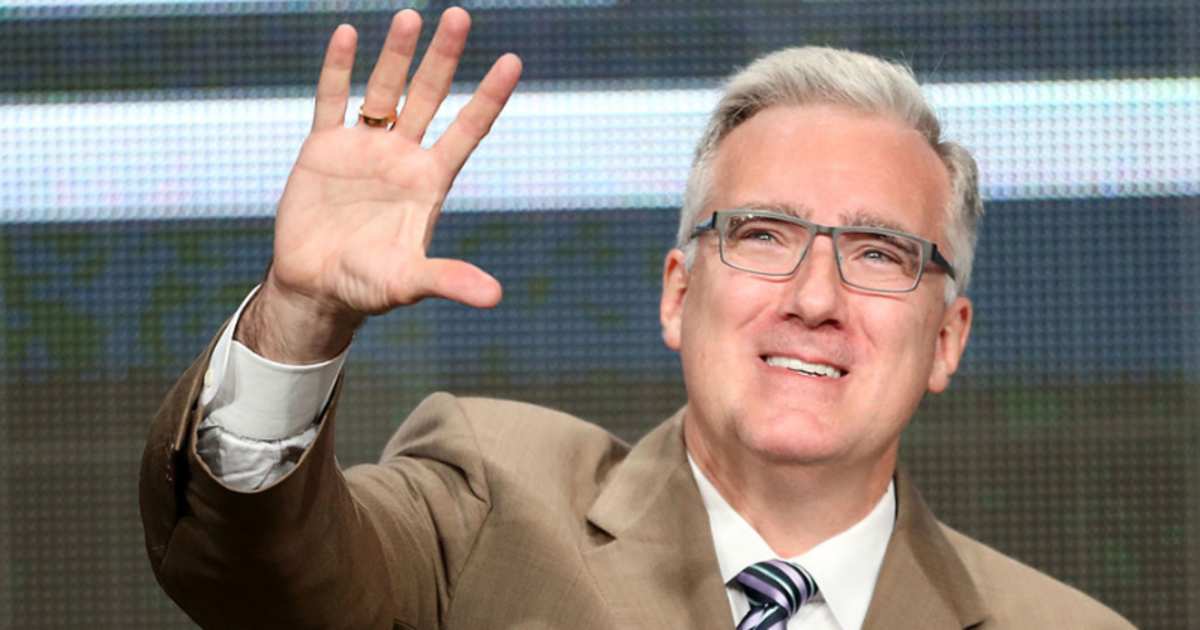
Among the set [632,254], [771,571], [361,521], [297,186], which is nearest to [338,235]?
[297,186]

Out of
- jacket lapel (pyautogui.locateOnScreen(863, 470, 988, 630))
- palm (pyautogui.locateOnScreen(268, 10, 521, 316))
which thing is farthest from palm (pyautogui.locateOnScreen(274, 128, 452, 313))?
jacket lapel (pyautogui.locateOnScreen(863, 470, 988, 630))

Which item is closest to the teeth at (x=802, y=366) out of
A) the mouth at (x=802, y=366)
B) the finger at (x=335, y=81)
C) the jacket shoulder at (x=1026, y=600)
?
the mouth at (x=802, y=366)

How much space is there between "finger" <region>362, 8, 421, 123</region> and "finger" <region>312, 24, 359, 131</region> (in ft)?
0.08

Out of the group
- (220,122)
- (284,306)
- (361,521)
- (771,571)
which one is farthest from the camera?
(220,122)

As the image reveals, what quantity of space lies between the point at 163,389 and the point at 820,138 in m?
1.56

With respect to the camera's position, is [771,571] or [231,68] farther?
[231,68]

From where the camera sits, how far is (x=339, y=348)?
1.46 metres

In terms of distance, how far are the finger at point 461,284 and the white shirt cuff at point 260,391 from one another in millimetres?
138

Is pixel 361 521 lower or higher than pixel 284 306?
lower

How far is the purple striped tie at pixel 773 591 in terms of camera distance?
5.82ft

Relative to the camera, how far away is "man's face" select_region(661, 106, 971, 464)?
1818 mm

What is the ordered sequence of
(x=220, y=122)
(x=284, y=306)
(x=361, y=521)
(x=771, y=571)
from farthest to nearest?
(x=220, y=122) < (x=771, y=571) < (x=361, y=521) < (x=284, y=306)

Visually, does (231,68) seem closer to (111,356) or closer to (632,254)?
(111,356)

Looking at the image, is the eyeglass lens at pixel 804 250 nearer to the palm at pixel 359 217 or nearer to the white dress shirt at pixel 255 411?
the palm at pixel 359 217
